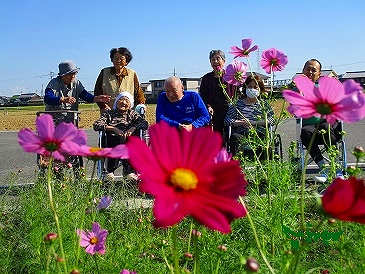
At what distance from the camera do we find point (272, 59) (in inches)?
105

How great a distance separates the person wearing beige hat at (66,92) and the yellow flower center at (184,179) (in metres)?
5.00

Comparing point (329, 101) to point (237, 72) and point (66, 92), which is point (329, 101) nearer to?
point (237, 72)

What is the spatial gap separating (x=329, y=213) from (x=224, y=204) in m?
0.14

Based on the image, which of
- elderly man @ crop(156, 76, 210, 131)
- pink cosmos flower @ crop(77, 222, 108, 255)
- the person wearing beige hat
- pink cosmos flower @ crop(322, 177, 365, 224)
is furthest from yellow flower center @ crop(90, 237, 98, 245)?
the person wearing beige hat

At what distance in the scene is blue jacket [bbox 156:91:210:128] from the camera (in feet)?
17.6

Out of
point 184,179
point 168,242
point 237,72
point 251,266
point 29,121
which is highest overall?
point 237,72

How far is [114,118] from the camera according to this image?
564cm

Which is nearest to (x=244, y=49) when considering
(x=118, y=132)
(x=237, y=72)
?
(x=237, y=72)

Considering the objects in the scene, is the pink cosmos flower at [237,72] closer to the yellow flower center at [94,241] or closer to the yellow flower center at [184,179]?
the yellow flower center at [94,241]

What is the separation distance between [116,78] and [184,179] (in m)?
5.26

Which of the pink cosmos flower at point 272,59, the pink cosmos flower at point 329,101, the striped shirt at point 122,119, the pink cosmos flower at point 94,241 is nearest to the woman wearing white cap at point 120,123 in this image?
the striped shirt at point 122,119

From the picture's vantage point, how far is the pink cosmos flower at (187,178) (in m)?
0.65

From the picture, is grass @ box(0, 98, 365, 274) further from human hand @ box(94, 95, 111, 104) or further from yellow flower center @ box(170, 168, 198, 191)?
human hand @ box(94, 95, 111, 104)

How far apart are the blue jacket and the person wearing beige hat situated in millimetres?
639
